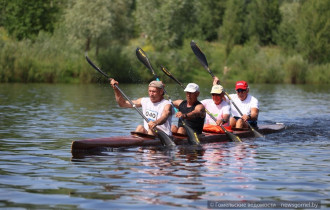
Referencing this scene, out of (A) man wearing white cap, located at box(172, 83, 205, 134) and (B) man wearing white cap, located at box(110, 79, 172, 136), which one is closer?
(B) man wearing white cap, located at box(110, 79, 172, 136)

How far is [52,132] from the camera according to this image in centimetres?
1794

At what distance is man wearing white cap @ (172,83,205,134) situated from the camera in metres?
15.2

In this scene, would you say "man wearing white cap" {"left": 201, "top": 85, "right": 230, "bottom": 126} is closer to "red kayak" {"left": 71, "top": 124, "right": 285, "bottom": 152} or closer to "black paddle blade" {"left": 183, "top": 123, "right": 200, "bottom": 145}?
"red kayak" {"left": 71, "top": 124, "right": 285, "bottom": 152}

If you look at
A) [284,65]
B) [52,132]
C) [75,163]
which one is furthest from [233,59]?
[75,163]

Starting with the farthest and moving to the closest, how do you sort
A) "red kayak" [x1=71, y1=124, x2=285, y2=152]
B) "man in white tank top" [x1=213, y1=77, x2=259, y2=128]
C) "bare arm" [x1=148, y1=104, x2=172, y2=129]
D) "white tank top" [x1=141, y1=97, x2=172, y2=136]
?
"man in white tank top" [x1=213, y1=77, x2=259, y2=128] → "white tank top" [x1=141, y1=97, x2=172, y2=136] → "bare arm" [x1=148, y1=104, x2=172, y2=129] → "red kayak" [x1=71, y1=124, x2=285, y2=152]

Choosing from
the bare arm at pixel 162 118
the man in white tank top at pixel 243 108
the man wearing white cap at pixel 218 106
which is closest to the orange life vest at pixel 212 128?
the man wearing white cap at pixel 218 106

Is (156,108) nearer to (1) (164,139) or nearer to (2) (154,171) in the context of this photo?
(1) (164,139)

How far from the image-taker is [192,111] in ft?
50.5

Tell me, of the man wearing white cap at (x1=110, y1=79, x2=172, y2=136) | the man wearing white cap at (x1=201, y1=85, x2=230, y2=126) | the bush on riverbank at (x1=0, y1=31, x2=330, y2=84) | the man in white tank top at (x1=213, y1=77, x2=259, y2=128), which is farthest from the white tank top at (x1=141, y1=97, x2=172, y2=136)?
the bush on riverbank at (x1=0, y1=31, x2=330, y2=84)

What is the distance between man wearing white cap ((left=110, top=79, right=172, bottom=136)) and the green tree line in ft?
115

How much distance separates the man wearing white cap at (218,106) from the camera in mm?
16609

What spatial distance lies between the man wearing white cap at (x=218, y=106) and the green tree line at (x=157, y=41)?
33654 millimetres

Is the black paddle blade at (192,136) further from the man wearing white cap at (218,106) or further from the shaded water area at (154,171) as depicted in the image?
the man wearing white cap at (218,106)

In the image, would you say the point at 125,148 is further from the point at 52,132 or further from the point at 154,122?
the point at 52,132
